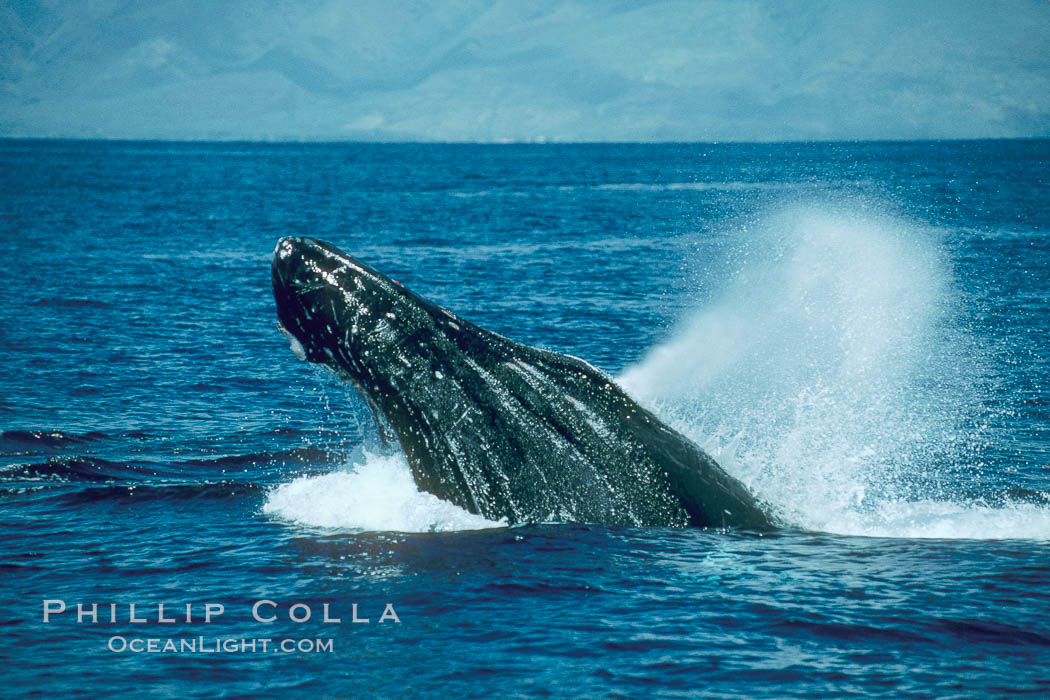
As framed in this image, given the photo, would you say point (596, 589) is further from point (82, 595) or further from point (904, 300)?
point (904, 300)

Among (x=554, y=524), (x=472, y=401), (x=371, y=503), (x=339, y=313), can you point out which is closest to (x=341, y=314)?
(x=339, y=313)

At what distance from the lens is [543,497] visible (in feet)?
31.1

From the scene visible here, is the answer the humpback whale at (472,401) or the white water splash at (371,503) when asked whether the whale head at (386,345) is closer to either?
the humpback whale at (472,401)

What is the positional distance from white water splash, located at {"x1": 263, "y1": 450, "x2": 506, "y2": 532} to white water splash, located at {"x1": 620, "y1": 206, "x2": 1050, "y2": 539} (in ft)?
7.13

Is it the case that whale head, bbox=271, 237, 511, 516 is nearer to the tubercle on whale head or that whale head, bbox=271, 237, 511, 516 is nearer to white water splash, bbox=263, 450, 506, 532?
the tubercle on whale head

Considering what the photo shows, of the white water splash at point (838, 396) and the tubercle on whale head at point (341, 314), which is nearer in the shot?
the tubercle on whale head at point (341, 314)

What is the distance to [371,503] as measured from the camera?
11.1 meters

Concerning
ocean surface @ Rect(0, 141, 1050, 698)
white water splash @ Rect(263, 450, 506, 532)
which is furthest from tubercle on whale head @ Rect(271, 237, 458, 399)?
white water splash @ Rect(263, 450, 506, 532)

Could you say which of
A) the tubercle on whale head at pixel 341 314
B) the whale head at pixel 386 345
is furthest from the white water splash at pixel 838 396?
the tubercle on whale head at pixel 341 314

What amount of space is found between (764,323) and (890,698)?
18.0 metres

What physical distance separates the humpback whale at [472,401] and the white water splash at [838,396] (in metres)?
1.23

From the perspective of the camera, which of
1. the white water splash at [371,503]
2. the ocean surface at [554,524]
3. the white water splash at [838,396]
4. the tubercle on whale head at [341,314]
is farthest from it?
the white water splash at [838,396]

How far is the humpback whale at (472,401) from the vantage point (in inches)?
361

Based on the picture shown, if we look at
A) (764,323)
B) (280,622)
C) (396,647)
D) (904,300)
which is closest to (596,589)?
(396,647)
